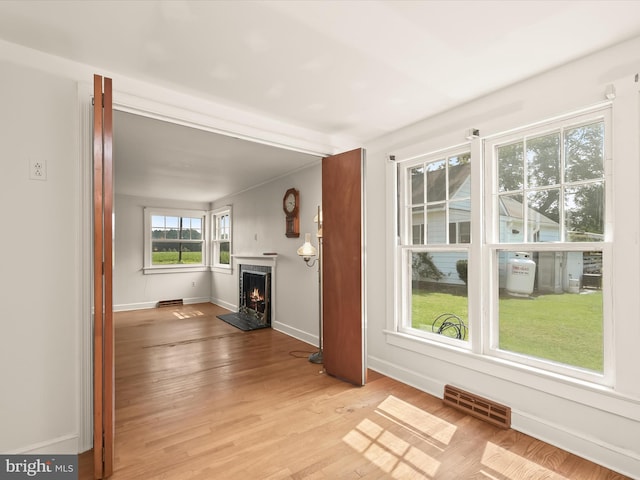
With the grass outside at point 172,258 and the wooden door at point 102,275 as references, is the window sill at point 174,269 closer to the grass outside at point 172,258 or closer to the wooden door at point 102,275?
the grass outside at point 172,258

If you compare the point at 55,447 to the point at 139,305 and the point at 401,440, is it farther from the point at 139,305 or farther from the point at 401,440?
the point at 139,305

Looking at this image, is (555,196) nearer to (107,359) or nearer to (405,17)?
(405,17)

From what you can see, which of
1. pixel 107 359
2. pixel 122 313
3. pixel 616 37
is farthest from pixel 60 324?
pixel 122 313

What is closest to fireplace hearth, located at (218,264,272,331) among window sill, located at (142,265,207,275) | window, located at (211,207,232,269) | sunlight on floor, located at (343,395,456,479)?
window, located at (211,207,232,269)

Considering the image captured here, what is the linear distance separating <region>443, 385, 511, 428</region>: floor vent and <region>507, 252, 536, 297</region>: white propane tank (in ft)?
2.83

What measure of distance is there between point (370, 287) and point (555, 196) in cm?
190

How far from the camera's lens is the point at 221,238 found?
293 inches

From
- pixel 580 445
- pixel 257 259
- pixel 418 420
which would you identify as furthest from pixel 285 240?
pixel 580 445

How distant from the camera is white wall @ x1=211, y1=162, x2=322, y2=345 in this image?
14.5 feet

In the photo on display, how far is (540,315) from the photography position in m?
2.42

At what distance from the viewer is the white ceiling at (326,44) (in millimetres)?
1628

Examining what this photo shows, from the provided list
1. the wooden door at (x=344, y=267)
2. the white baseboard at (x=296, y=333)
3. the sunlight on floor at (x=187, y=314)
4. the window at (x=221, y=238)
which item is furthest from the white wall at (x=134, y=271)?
the wooden door at (x=344, y=267)

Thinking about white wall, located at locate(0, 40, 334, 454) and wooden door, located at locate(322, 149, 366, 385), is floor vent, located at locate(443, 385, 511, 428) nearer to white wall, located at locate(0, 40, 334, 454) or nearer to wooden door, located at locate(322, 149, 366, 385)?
wooden door, located at locate(322, 149, 366, 385)

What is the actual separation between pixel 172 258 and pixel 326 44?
6.70m
